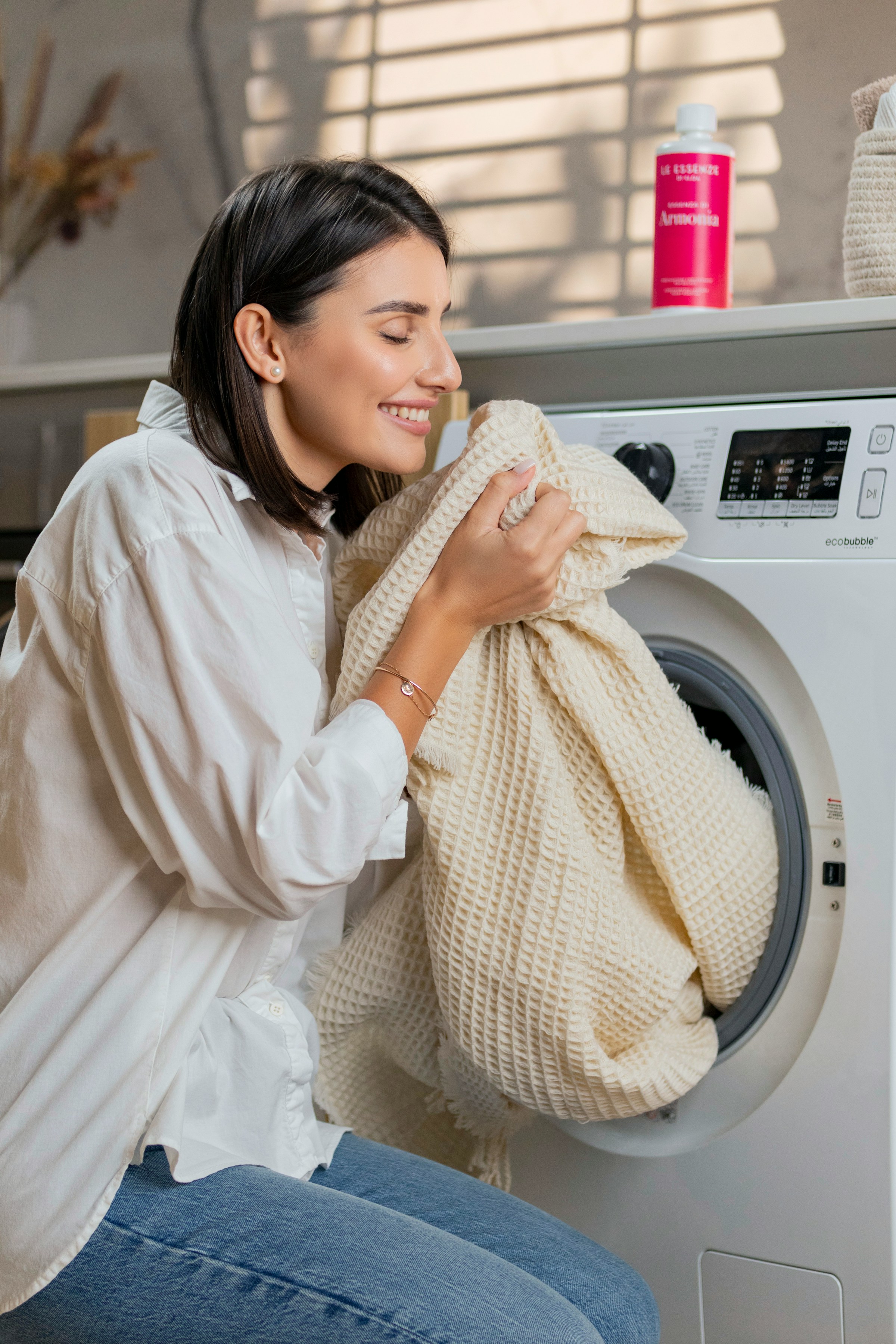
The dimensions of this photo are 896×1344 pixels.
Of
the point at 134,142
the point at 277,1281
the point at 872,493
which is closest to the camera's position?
the point at 277,1281

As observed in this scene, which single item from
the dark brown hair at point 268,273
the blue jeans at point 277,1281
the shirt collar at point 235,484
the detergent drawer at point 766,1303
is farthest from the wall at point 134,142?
the detergent drawer at point 766,1303

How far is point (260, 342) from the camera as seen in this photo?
3.42ft

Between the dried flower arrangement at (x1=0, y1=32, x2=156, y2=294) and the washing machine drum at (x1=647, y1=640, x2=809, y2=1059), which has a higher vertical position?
the dried flower arrangement at (x1=0, y1=32, x2=156, y2=294)

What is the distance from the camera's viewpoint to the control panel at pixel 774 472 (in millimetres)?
1131

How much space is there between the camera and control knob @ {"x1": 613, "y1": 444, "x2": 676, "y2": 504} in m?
1.24

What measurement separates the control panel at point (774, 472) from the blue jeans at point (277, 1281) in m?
0.69

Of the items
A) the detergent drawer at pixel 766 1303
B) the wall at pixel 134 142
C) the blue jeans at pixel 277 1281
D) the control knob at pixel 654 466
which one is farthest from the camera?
the wall at pixel 134 142

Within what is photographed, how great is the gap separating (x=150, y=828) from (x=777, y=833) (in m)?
0.60

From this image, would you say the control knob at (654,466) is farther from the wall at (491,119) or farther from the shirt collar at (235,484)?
the wall at (491,119)

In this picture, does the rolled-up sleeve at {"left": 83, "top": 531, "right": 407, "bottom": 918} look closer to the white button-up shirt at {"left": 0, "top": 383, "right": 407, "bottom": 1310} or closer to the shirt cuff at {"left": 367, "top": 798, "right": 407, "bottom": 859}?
the white button-up shirt at {"left": 0, "top": 383, "right": 407, "bottom": 1310}

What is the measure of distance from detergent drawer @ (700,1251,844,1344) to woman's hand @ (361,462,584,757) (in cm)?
61

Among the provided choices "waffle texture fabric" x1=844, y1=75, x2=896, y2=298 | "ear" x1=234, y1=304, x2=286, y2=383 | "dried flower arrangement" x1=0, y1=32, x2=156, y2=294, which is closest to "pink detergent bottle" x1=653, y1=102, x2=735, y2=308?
"waffle texture fabric" x1=844, y1=75, x2=896, y2=298

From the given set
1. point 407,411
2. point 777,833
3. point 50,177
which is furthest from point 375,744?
point 50,177

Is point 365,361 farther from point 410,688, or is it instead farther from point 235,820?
point 235,820
